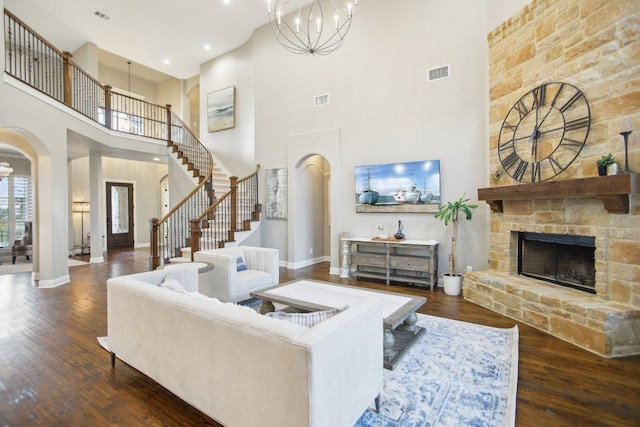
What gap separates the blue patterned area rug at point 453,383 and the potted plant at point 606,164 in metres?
1.83

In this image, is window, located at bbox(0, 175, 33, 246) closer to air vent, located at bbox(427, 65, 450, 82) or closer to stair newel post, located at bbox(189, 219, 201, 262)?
stair newel post, located at bbox(189, 219, 201, 262)

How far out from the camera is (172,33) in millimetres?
7980

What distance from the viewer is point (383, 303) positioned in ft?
10.1

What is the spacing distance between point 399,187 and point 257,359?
4.63 metres

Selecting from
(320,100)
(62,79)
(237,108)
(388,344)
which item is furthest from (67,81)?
(388,344)

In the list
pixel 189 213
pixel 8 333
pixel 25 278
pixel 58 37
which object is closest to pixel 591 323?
pixel 8 333

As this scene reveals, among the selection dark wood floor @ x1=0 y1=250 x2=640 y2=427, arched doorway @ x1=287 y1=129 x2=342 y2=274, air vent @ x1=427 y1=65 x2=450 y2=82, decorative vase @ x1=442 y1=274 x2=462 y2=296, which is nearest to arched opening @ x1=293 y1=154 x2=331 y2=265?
arched doorway @ x1=287 y1=129 x2=342 y2=274

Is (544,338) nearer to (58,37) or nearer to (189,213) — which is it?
(189,213)

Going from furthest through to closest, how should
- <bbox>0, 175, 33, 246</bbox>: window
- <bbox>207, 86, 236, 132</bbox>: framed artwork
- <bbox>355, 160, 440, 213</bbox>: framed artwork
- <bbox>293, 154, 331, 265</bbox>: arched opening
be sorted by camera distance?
<bbox>0, 175, 33, 246</bbox>: window
<bbox>207, 86, 236, 132</bbox>: framed artwork
<bbox>293, 154, 331, 265</bbox>: arched opening
<bbox>355, 160, 440, 213</bbox>: framed artwork

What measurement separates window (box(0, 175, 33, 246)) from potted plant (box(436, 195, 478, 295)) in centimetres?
1120

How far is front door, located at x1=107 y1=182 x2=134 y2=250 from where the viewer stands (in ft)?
33.5

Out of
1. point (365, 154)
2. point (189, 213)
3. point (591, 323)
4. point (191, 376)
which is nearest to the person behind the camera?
point (191, 376)

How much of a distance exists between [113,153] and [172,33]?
3.50 metres

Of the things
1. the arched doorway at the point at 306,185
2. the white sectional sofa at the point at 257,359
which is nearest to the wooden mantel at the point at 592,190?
the white sectional sofa at the point at 257,359
